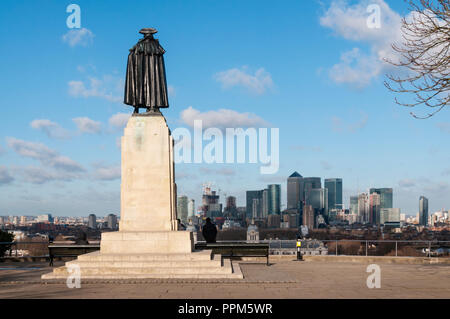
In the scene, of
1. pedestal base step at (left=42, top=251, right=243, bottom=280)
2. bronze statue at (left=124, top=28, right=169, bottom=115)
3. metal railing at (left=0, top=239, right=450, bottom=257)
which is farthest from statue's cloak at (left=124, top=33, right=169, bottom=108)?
metal railing at (left=0, top=239, right=450, bottom=257)

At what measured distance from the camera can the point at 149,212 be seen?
62.5 feet

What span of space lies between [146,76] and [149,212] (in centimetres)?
496

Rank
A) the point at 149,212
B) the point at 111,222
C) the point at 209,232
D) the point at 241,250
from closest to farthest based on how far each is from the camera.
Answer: the point at 149,212 → the point at 241,250 → the point at 209,232 → the point at 111,222

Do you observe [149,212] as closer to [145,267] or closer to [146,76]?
[145,267]

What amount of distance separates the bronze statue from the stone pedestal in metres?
0.60

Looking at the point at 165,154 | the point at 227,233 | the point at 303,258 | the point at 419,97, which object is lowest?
the point at 227,233

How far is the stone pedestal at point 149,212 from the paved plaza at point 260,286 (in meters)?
1.61

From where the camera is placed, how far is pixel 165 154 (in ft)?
63.3

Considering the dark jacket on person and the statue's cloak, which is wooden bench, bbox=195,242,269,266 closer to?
the dark jacket on person

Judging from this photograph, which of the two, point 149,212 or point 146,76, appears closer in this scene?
point 149,212

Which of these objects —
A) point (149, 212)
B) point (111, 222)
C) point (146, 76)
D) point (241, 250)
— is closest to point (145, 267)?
point (149, 212)
